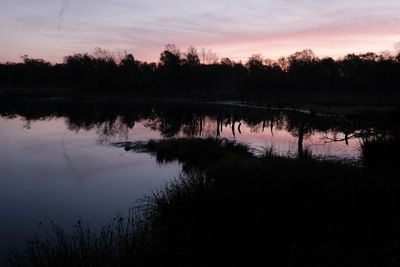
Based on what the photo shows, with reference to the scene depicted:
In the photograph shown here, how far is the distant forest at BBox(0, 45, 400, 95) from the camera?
118938mm

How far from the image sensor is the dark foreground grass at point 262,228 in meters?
6.48

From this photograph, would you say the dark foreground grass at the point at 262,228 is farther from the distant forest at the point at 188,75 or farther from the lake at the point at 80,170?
the distant forest at the point at 188,75

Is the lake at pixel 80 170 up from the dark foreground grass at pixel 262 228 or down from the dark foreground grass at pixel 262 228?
down

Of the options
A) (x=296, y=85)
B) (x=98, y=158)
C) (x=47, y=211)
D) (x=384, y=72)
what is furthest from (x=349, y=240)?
(x=296, y=85)

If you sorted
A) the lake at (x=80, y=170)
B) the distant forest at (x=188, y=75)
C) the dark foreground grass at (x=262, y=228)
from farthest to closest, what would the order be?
1. the distant forest at (x=188, y=75)
2. the lake at (x=80, y=170)
3. the dark foreground grass at (x=262, y=228)

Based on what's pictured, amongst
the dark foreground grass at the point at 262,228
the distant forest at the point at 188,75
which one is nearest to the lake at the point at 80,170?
the dark foreground grass at the point at 262,228

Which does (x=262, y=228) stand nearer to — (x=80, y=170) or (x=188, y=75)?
(x=80, y=170)

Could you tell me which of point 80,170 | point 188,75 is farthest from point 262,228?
point 188,75

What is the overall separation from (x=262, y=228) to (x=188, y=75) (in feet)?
434

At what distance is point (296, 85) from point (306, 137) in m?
88.7

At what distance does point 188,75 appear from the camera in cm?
13788

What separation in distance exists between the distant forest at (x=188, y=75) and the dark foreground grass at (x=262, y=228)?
334ft

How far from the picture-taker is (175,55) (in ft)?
463

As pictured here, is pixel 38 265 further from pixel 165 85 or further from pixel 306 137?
pixel 165 85
